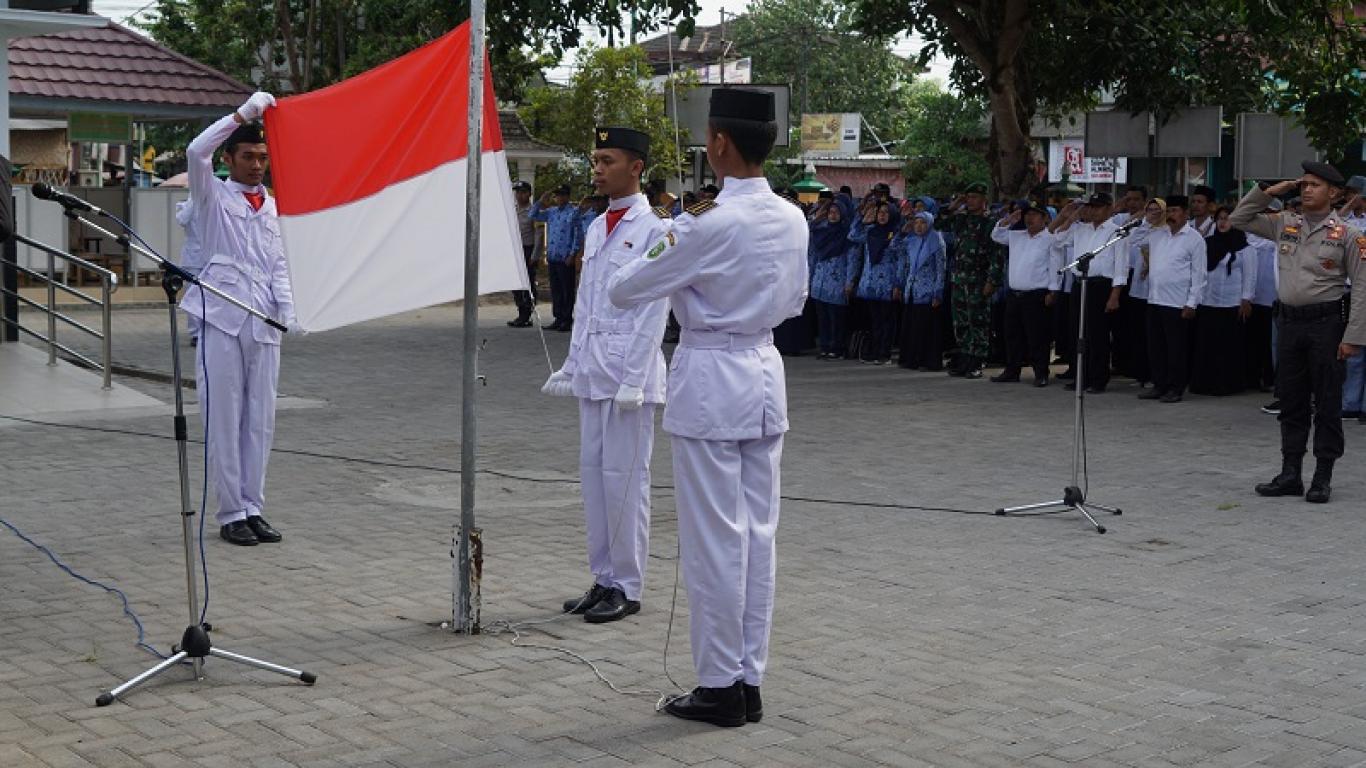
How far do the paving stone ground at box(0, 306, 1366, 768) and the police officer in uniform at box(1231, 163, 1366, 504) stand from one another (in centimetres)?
38

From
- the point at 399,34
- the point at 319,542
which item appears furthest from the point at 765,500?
the point at 399,34

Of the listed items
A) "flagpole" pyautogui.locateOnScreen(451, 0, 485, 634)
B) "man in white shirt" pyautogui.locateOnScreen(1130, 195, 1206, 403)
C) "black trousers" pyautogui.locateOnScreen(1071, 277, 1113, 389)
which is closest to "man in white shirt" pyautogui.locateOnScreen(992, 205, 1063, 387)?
"black trousers" pyautogui.locateOnScreen(1071, 277, 1113, 389)

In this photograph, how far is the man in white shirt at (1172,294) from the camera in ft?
55.7

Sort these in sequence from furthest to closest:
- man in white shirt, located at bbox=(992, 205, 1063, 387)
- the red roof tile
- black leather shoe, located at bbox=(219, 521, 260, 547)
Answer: the red roof tile, man in white shirt, located at bbox=(992, 205, 1063, 387), black leather shoe, located at bbox=(219, 521, 260, 547)

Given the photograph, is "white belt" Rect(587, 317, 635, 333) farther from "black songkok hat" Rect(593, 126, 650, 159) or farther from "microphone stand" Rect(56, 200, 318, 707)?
"microphone stand" Rect(56, 200, 318, 707)

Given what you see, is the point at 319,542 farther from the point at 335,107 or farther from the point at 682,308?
the point at 682,308

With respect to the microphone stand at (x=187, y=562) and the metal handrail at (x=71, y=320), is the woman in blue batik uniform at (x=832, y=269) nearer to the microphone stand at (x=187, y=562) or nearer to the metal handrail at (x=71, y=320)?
the metal handrail at (x=71, y=320)

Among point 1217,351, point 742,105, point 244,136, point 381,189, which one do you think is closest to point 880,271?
point 1217,351

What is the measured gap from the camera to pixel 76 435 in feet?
44.4

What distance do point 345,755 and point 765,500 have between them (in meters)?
1.72

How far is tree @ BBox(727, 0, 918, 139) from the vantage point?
84375 mm

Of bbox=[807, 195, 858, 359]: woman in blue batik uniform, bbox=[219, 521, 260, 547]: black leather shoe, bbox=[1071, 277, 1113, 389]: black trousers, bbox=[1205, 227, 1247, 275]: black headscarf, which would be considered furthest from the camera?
bbox=[807, 195, 858, 359]: woman in blue batik uniform

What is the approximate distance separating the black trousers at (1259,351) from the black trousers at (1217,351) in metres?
0.28

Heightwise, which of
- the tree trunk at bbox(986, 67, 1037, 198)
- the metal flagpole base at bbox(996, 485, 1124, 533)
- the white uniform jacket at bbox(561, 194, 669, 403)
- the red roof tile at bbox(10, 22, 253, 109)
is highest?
the red roof tile at bbox(10, 22, 253, 109)
